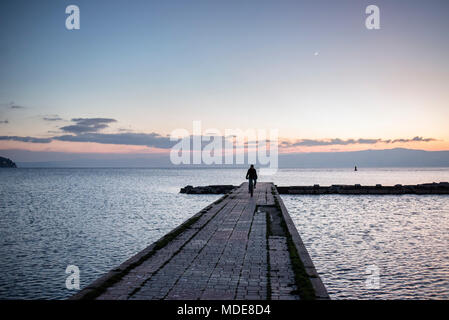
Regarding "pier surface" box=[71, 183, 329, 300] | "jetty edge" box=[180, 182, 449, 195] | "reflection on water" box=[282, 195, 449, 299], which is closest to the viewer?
"pier surface" box=[71, 183, 329, 300]

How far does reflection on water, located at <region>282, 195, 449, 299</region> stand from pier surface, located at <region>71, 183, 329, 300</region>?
231cm

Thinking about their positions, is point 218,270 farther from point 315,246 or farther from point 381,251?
point 381,251

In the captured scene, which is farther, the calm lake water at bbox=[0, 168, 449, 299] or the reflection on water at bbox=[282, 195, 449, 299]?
the calm lake water at bbox=[0, 168, 449, 299]

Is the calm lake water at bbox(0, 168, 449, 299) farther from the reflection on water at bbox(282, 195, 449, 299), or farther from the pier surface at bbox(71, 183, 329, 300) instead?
the pier surface at bbox(71, 183, 329, 300)

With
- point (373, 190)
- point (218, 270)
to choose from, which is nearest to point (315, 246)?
point (218, 270)

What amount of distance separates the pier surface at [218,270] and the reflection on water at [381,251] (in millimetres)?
2311

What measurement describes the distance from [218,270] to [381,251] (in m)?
10.6

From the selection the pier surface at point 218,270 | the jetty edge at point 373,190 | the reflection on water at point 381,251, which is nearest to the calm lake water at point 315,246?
the reflection on water at point 381,251

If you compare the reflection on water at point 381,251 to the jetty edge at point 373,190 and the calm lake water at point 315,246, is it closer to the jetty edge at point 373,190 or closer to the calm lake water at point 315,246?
the calm lake water at point 315,246

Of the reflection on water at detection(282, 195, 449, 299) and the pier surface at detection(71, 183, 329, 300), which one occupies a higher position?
the pier surface at detection(71, 183, 329, 300)

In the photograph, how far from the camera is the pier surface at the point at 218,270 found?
6.59 metres

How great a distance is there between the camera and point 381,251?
52.2 ft

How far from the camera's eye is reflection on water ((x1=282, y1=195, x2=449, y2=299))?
10977 millimetres

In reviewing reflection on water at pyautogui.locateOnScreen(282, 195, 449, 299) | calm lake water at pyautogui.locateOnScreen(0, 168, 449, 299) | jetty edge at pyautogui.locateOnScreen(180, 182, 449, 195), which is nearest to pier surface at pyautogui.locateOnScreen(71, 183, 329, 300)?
reflection on water at pyautogui.locateOnScreen(282, 195, 449, 299)
